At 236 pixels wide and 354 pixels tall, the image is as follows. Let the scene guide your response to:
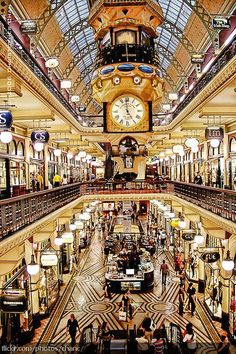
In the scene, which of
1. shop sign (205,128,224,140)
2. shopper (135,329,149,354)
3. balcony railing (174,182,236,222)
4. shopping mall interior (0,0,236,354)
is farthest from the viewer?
shop sign (205,128,224,140)

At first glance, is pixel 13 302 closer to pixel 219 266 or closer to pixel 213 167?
pixel 219 266

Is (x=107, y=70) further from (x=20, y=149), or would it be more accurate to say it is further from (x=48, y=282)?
(x=48, y=282)

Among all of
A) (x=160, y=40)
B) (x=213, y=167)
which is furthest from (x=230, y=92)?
(x=160, y=40)

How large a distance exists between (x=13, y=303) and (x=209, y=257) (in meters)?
6.92

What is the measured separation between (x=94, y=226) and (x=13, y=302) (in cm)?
3033

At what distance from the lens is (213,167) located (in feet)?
66.2

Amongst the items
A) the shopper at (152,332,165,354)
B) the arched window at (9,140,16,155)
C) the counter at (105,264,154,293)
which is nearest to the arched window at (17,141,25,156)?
the arched window at (9,140,16,155)

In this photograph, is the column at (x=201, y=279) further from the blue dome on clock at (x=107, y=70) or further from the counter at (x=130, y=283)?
the blue dome on clock at (x=107, y=70)

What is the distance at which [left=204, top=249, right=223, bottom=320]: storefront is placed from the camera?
13.8 metres

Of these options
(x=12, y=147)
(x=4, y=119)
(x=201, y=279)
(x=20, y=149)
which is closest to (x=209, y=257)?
(x=201, y=279)

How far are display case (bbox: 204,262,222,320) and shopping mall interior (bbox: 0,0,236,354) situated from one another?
0.07m

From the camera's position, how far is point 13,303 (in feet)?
32.1

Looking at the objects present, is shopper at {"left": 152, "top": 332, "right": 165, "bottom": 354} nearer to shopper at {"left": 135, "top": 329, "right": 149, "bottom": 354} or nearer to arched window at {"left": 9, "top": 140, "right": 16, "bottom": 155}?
shopper at {"left": 135, "top": 329, "right": 149, "bottom": 354}

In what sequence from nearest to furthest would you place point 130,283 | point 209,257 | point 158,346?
point 158,346
point 209,257
point 130,283
